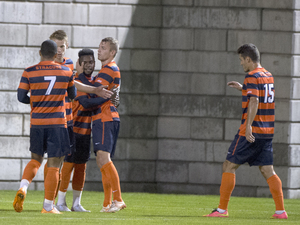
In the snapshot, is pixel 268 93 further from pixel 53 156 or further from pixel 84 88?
pixel 53 156

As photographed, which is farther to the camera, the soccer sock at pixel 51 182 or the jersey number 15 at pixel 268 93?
the jersey number 15 at pixel 268 93

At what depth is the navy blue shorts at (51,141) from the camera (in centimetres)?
478

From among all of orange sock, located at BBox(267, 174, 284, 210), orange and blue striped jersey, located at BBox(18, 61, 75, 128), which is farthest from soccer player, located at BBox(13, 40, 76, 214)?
orange sock, located at BBox(267, 174, 284, 210)

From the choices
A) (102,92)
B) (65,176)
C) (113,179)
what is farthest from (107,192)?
(102,92)

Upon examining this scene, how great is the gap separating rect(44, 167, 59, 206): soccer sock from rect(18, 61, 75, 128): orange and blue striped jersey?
43 centimetres

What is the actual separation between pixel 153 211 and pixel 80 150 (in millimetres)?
1059

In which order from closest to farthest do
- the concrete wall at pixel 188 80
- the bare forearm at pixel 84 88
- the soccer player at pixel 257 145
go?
the soccer player at pixel 257 145 < the bare forearm at pixel 84 88 < the concrete wall at pixel 188 80

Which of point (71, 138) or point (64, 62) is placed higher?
point (64, 62)

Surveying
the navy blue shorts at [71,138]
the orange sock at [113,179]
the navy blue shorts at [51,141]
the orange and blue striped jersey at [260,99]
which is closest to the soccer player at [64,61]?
the navy blue shorts at [71,138]

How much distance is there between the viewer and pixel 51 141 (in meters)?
4.79

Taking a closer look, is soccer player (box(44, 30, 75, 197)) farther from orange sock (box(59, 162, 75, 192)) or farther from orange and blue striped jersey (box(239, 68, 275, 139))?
orange and blue striped jersey (box(239, 68, 275, 139))

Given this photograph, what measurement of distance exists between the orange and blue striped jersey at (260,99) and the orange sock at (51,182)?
6.08 ft

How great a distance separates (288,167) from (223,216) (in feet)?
10.8

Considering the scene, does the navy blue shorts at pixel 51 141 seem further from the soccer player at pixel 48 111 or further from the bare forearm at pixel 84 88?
the bare forearm at pixel 84 88
